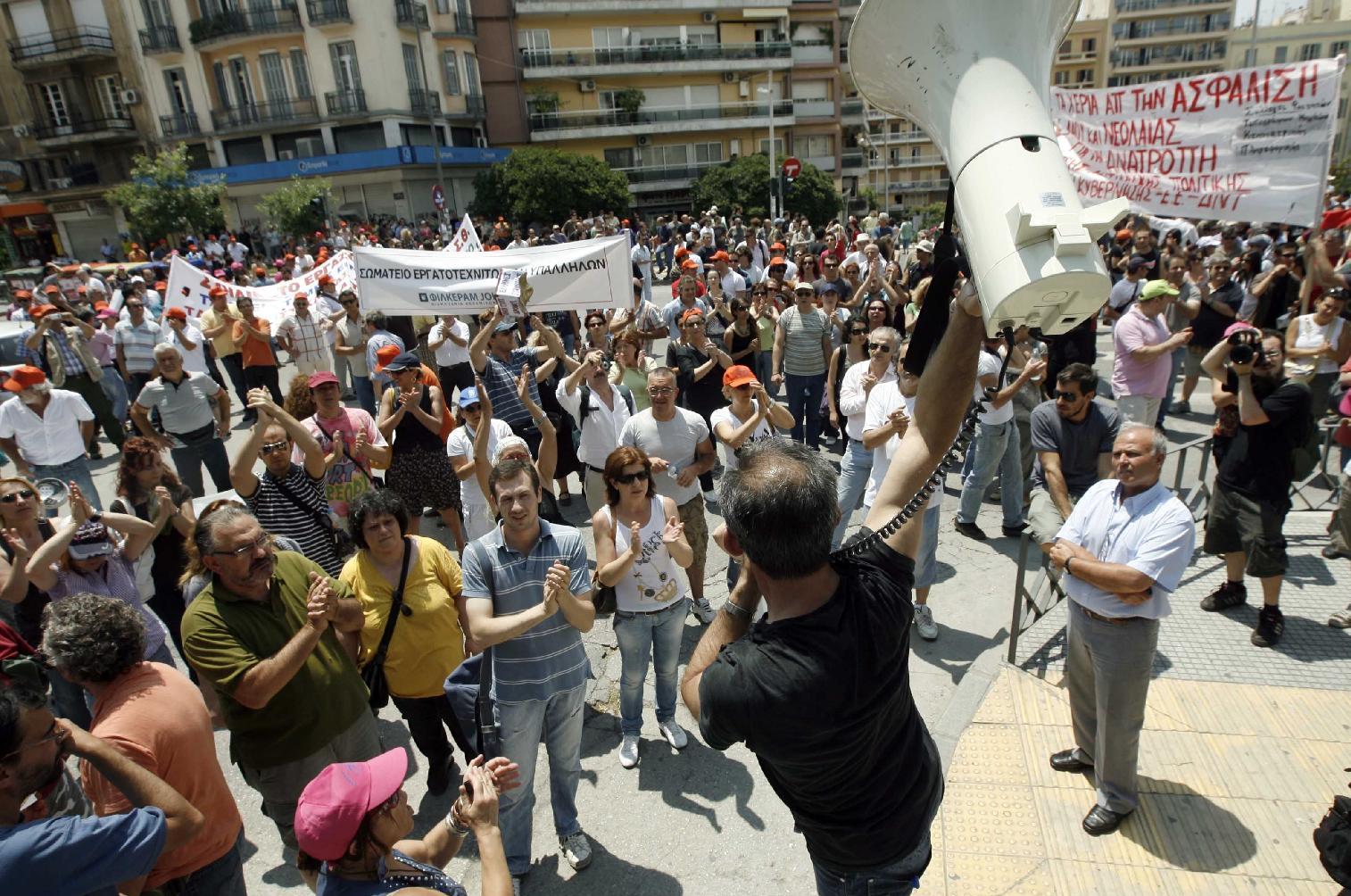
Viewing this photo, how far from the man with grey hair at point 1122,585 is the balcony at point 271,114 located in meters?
44.1

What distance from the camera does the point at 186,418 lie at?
6984mm

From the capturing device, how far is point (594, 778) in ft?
13.4

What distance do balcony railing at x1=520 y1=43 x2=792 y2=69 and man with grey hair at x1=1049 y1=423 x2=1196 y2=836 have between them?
151ft

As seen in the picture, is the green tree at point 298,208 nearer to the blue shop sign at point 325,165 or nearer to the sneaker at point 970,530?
the blue shop sign at point 325,165

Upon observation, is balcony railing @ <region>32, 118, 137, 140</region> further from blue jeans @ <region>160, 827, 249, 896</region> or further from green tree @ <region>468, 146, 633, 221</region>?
blue jeans @ <region>160, 827, 249, 896</region>

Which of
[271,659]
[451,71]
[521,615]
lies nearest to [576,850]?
[521,615]

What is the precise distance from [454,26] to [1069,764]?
46.5 m

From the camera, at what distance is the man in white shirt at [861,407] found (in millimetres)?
5582

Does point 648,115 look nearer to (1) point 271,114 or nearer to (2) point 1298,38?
(1) point 271,114

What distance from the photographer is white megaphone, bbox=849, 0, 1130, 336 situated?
1220 mm

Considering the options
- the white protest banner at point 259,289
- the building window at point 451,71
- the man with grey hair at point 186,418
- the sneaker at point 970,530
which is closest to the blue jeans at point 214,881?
the man with grey hair at point 186,418

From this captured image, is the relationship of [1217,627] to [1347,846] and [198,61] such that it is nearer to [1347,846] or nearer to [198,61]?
[1347,846]

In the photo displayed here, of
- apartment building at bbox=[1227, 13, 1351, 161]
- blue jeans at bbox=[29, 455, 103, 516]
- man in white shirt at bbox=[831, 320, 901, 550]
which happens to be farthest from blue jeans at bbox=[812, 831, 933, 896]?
apartment building at bbox=[1227, 13, 1351, 161]

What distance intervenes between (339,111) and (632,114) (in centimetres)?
1565
